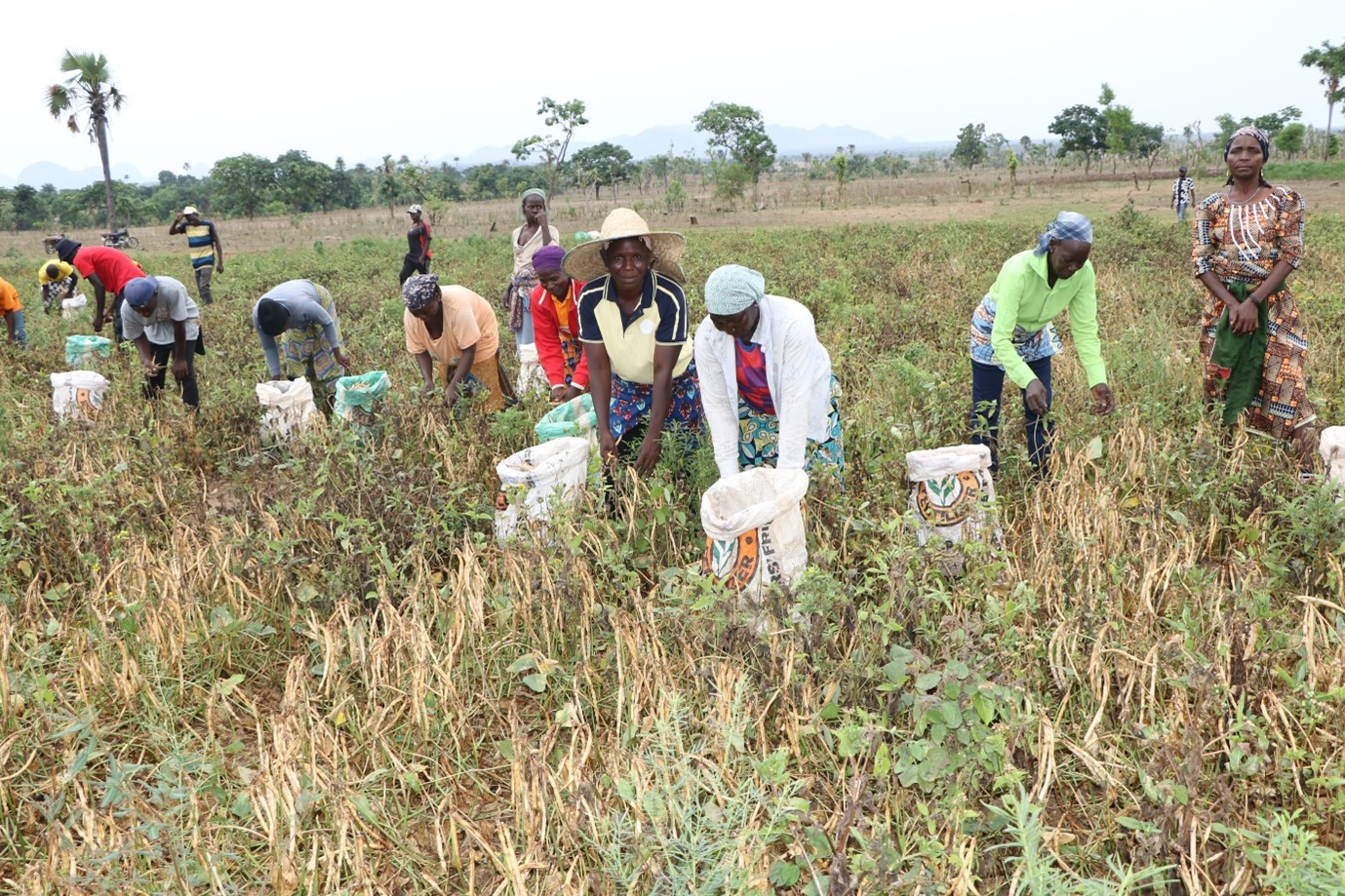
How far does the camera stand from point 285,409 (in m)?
4.73

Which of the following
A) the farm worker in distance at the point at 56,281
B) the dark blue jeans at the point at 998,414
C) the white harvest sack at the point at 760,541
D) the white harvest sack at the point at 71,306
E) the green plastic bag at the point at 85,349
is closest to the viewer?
the white harvest sack at the point at 760,541

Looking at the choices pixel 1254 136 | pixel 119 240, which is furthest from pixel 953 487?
pixel 119 240

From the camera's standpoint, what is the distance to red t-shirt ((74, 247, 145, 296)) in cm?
631

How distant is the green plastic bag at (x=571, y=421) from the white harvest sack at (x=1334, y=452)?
8.78ft

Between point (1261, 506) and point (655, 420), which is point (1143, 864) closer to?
point (1261, 506)

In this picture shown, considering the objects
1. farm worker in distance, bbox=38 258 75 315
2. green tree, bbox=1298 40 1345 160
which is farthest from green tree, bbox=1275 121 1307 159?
farm worker in distance, bbox=38 258 75 315

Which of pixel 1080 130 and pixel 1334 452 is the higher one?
pixel 1080 130

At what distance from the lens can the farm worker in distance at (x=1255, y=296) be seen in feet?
11.5

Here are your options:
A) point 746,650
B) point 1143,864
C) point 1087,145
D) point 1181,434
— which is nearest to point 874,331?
point 1181,434

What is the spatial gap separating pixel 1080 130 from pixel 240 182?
4020cm

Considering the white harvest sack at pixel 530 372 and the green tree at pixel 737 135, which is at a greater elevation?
the green tree at pixel 737 135

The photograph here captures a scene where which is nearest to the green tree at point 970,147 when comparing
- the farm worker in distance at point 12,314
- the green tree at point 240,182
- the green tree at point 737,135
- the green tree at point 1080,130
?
the green tree at point 1080,130

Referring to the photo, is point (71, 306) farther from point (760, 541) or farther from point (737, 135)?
point (737, 135)

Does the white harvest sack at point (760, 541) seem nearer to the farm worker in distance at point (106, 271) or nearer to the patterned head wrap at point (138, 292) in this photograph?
the patterned head wrap at point (138, 292)
